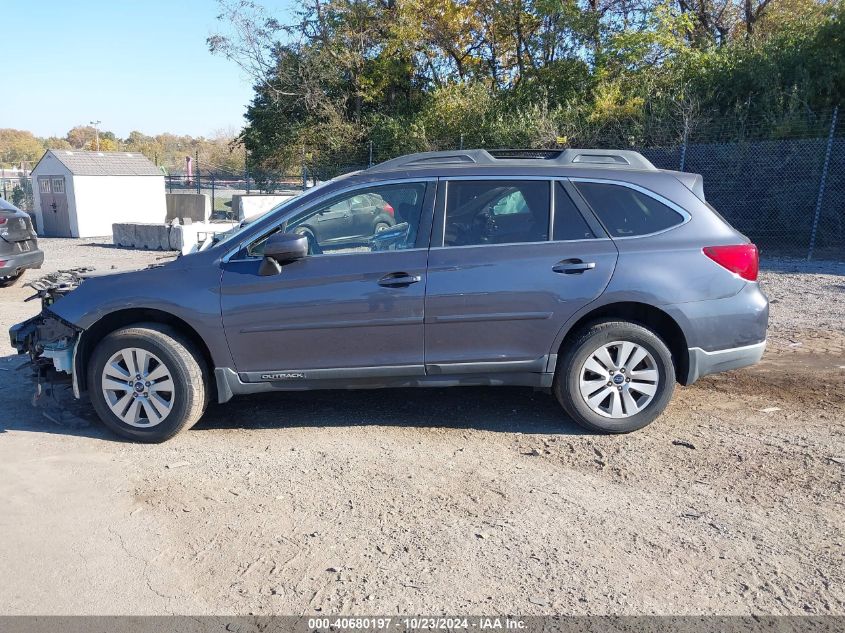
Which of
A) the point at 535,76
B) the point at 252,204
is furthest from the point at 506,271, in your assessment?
the point at 535,76

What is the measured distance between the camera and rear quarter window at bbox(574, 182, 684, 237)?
4672 millimetres

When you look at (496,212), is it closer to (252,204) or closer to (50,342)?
(50,342)

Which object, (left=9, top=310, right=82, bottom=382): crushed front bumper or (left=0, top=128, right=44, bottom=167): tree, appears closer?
(left=9, top=310, right=82, bottom=382): crushed front bumper

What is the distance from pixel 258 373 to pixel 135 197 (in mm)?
18432

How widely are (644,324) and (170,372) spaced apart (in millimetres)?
3238

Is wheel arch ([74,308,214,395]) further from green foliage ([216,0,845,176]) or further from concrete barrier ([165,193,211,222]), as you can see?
concrete barrier ([165,193,211,222])

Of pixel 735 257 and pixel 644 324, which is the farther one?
pixel 644 324

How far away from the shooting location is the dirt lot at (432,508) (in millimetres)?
3031

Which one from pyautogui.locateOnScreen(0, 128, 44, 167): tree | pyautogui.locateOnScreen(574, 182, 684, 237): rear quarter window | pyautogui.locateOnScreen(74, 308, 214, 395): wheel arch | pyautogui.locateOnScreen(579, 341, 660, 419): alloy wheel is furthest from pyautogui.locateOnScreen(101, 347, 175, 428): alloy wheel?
pyautogui.locateOnScreen(0, 128, 44, 167): tree

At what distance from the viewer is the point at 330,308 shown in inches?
178

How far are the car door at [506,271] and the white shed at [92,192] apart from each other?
59.0 feet

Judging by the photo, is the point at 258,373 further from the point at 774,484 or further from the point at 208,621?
the point at 774,484

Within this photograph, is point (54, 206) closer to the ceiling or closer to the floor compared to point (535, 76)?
closer to the floor

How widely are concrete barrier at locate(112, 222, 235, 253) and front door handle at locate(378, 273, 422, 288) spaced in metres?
10.7
